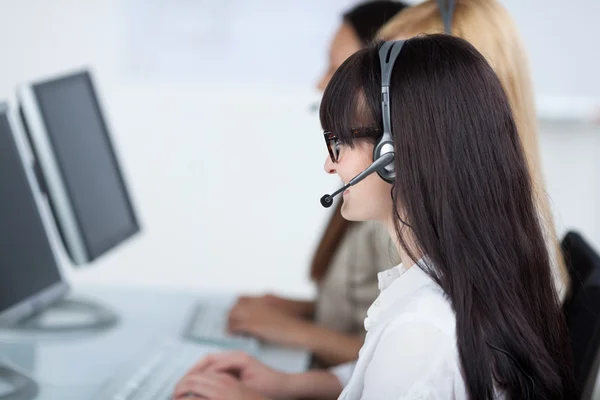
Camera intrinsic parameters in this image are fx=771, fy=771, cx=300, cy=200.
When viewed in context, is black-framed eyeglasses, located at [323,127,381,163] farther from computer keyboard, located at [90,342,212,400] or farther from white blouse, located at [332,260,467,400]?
computer keyboard, located at [90,342,212,400]

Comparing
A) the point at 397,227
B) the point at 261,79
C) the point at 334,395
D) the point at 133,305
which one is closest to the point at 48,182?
the point at 133,305

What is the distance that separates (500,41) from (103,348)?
923 mm

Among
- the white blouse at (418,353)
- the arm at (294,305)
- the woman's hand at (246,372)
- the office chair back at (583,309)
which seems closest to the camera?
the white blouse at (418,353)

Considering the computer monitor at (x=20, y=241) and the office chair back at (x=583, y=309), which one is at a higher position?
the computer monitor at (x=20, y=241)

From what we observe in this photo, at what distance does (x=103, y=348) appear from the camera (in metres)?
1.48

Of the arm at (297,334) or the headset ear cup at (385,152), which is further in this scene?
the arm at (297,334)

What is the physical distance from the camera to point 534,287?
0.96m

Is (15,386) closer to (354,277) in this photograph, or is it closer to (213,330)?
(213,330)

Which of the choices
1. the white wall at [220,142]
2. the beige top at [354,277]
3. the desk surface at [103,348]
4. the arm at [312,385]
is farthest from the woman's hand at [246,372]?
the white wall at [220,142]

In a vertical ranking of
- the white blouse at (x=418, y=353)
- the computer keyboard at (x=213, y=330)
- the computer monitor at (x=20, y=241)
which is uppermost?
the computer monitor at (x=20, y=241)

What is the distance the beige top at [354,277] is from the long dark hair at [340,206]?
0.09 ft

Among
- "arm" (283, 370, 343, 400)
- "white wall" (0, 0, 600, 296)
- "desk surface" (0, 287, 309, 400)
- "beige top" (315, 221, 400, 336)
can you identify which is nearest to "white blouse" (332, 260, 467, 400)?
"arm" (283, 370, 343, 400)

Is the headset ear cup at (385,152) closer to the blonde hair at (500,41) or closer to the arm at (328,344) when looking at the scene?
the blonde hair at (500,41)

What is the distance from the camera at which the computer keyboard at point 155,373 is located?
3.92ft
